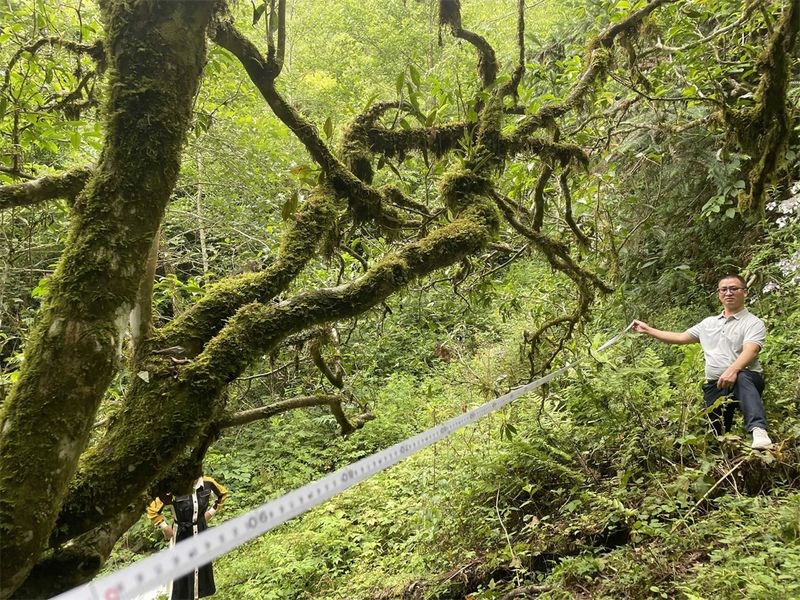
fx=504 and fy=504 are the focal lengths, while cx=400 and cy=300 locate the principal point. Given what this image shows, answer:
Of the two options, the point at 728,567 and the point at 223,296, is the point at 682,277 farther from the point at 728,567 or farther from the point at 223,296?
the point at 223,296

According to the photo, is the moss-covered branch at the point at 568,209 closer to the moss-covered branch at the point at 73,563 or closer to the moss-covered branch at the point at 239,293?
the moss-covered branch at the point at 239,293

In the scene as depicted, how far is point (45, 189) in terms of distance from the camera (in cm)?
186

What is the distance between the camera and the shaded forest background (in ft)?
5.77

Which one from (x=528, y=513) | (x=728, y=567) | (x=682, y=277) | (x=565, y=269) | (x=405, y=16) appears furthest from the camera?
(x=405, y=16)

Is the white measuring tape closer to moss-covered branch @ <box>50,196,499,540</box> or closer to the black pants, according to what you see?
moss-covered branch @ <box>50,196,499,540</box>

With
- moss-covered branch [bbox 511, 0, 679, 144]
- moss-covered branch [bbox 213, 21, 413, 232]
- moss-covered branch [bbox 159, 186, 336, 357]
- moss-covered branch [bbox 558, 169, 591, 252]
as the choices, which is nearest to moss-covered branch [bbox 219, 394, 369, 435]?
moss-covered branch [bbox 159, 186, 336, 357]

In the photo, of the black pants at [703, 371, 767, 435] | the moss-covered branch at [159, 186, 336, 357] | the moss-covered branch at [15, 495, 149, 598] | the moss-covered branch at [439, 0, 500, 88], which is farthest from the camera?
the black pants at [703, 371, 767, 435]

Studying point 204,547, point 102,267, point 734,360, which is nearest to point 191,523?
point 102,267

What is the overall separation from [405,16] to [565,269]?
15414 mm

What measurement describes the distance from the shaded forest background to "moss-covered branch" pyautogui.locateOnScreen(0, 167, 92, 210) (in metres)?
0.01

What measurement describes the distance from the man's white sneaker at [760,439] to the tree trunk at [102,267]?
3.93 meters

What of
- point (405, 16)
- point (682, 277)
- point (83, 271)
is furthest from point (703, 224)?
point (405, 16)

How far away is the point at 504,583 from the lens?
12.3ft

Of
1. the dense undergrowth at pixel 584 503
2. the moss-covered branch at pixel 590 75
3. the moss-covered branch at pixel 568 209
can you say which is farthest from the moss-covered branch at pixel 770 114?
the dense undergrowth at pixel 584 503
